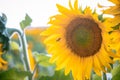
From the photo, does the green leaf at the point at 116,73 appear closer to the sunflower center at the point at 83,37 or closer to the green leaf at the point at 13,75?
the sunflower center at the point at 83,37

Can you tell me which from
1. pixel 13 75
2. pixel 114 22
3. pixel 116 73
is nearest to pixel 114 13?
Result: pixel 114 22

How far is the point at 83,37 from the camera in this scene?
59 centimetres

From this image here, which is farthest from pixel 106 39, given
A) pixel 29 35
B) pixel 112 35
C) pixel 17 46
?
pixel 29 35

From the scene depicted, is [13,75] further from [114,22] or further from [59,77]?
[114,22]

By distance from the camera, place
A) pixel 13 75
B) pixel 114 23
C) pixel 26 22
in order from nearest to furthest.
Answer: pixel 114 23 → pixel 13 75 → pixel 26 22

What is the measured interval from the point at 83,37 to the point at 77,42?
19mm

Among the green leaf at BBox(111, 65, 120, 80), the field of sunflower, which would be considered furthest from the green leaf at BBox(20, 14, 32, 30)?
the green leaf at BBox(111, 65, 120, 80)

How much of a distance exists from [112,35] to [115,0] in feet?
0.19

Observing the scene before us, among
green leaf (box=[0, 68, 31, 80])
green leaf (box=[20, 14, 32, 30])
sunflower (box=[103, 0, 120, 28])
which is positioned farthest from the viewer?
green leaf (box=[20, 14, 32, 30])

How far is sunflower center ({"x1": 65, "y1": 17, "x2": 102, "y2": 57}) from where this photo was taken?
566 mm

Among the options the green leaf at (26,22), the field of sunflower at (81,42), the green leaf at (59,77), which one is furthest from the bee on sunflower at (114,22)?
the green leaf at (26,22)

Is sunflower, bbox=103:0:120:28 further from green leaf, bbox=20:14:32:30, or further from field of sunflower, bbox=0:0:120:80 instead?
green leaf, bbox=20:14:32:30

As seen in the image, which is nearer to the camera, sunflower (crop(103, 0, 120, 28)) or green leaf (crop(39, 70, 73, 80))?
sunflower (crop(103, 0, 120, 28))

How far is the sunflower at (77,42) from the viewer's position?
56cm
